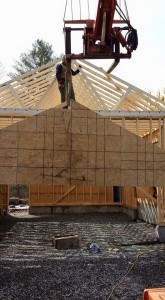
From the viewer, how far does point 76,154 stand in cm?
510

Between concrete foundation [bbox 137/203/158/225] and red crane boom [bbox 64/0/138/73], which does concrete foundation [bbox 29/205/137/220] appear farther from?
red crane boom [bbox 64/0/138/73]

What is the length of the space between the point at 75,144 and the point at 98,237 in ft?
26.4

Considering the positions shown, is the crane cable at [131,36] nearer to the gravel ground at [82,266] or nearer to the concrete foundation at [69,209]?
the gravel ground at [82,266]

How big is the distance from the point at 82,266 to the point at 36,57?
34901 millimetres

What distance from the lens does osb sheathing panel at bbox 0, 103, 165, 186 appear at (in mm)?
5020

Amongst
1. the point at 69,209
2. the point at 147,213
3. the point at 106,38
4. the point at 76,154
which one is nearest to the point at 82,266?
the point at 76,154

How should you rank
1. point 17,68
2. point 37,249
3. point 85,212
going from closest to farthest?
point 37,249
point 85,212
point 17,68

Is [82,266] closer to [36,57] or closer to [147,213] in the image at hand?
[147,213]

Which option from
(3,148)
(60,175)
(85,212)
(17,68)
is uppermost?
(17,68)

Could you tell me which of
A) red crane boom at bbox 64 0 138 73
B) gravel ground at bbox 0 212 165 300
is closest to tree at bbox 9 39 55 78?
gravel ground at bbox 0 212 165 300

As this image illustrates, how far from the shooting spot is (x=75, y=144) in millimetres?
5117

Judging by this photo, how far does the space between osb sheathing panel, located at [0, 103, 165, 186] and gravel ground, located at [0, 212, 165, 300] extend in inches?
94.0

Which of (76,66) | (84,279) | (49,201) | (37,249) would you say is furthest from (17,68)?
(84,279)

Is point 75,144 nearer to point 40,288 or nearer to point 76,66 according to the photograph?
point 40,288
